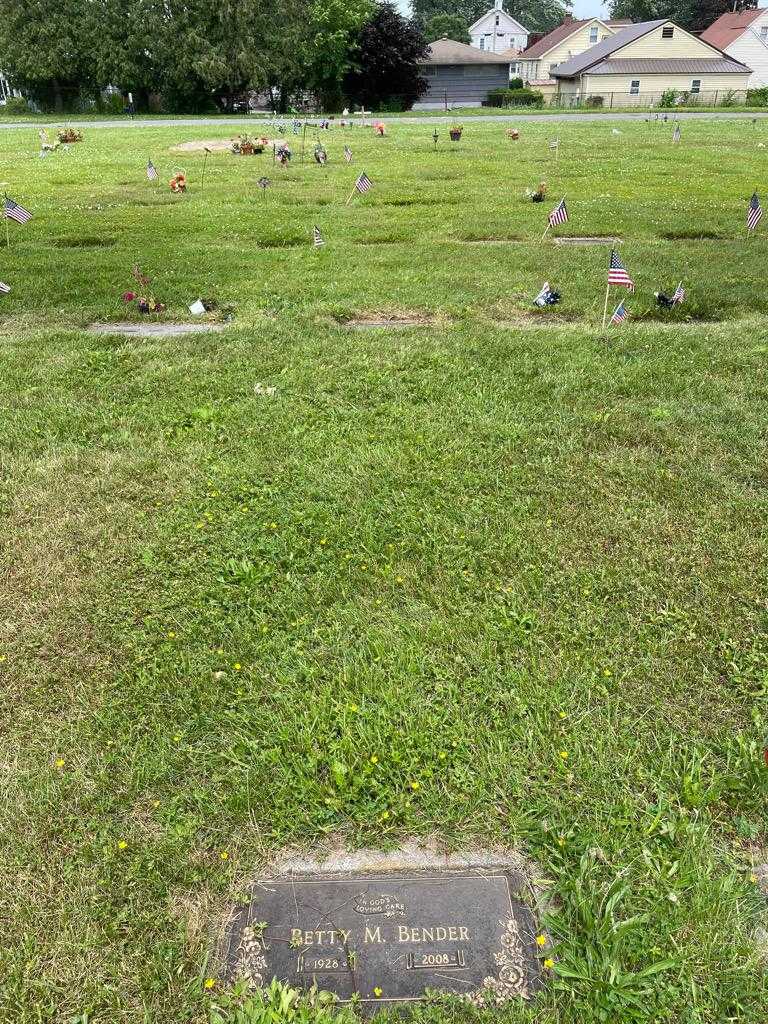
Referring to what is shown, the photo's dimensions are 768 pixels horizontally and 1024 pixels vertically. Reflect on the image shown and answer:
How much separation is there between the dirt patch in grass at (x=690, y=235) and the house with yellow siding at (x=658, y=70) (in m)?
44.2

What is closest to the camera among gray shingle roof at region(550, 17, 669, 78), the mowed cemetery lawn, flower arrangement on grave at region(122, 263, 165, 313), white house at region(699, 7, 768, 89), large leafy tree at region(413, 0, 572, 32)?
the mowed cemetery lawn

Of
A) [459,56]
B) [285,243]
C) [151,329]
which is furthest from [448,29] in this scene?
[151,329]

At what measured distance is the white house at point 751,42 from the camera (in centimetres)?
5147

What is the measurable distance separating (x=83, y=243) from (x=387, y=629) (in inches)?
393

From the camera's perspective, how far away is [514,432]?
4.97 meters

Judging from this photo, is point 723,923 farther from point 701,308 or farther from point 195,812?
point 701,308

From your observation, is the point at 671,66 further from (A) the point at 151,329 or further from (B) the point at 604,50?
(A) the point at 151,329

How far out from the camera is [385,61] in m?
42.4

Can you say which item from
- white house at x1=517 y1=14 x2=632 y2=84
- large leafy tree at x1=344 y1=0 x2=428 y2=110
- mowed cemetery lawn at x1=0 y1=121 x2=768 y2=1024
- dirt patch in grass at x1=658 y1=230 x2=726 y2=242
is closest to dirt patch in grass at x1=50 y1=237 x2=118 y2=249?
mowed cemetery lawn at x1=0 y1=121 x2=768 y2=1024

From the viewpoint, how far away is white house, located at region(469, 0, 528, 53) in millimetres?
81875

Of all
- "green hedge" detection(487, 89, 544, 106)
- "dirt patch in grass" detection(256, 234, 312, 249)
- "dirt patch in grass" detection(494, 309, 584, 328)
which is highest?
"green hedge" detection(487, 89, 544, 106)

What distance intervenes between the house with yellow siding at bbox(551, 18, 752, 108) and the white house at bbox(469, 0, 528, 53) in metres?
42.4

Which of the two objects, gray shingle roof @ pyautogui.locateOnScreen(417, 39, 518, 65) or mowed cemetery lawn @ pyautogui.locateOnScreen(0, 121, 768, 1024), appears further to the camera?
gray shingle roof @ pyautogui.locateOnScreen(417, 39, 518, 65)

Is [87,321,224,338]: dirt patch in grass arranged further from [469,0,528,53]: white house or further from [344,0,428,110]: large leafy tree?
[469,0,528,53]: white house
